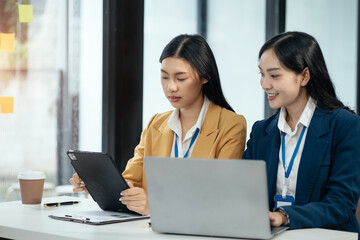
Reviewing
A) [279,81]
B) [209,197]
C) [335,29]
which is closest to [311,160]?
[279,81]

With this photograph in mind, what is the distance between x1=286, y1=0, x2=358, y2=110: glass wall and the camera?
453 centimetres

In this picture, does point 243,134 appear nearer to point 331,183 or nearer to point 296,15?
point 331,183

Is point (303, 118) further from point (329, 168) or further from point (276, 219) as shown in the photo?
point (276, 219)

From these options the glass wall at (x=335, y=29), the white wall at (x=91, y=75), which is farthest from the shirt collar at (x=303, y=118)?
the glass wall at (x=335, y=29)

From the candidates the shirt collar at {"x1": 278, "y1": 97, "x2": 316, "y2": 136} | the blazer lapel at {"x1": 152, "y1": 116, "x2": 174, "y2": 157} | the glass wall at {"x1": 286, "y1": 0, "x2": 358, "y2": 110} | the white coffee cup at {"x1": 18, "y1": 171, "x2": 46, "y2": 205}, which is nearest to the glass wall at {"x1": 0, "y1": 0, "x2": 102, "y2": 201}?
the white coffee cup at {"x1": 18, "y1": 171, "x2": 46, "y2": 205}

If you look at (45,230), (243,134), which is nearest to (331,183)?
(243,134)

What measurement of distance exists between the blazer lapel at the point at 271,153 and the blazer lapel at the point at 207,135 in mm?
243

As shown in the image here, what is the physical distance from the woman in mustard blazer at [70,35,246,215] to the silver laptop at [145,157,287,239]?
752 millimetres

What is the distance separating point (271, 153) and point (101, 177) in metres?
0.66

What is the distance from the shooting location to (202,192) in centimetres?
159

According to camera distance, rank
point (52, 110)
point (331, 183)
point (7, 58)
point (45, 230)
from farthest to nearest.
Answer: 1. point (52, 110)
2. point (7, 58)
3. point (331, 183)
4. point (45, 230)

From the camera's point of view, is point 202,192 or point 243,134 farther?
point 243,134

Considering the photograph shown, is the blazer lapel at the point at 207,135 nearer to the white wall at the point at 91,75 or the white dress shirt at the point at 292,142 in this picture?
the white dress shirt at the point at 292,142

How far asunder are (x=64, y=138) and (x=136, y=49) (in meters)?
0.65
